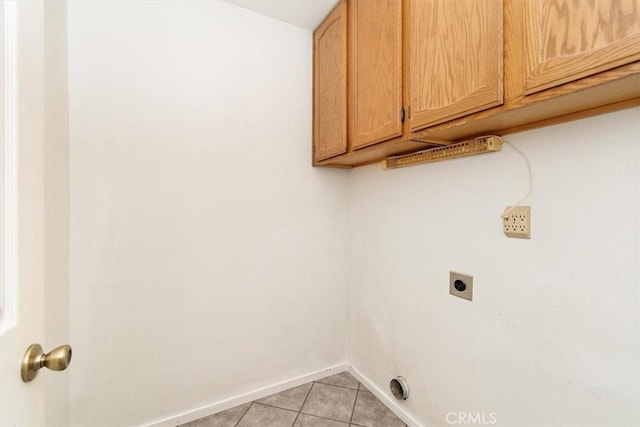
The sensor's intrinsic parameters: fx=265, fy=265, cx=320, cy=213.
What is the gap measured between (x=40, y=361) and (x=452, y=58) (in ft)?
4.67

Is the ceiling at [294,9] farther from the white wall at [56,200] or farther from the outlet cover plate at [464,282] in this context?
the outlet cover plate at [464,282]

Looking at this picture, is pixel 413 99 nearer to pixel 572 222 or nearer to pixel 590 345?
pixel 572 222

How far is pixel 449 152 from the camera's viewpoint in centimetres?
121

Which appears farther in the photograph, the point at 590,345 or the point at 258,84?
the point at 258,84

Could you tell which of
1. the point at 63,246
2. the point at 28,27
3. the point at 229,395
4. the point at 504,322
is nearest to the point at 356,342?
the point at 229,395

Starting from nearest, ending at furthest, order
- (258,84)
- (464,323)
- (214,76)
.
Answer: (464,323) → (214,76) → (258,84)

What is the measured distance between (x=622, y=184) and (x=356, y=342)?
1.67 m

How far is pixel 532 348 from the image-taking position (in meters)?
0.99

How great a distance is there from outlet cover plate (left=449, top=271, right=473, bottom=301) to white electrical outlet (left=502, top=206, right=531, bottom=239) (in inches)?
10.7

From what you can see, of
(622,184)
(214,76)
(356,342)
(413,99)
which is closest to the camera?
(622,184)

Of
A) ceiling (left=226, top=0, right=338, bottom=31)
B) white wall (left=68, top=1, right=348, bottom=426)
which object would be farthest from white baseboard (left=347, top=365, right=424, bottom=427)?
ceiling (left=226, top=0, right=338, bottom=31)

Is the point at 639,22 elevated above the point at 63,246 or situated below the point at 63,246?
above

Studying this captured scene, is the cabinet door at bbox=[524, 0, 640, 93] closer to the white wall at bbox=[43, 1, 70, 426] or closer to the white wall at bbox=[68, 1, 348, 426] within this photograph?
the white wall at bbox=[68, 1, 348, 426]

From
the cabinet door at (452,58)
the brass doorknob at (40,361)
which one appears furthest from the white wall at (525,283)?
the brass doorknob at (40,361)
